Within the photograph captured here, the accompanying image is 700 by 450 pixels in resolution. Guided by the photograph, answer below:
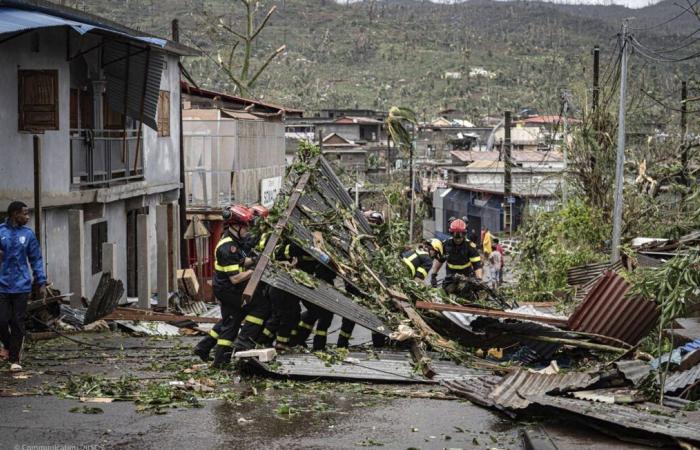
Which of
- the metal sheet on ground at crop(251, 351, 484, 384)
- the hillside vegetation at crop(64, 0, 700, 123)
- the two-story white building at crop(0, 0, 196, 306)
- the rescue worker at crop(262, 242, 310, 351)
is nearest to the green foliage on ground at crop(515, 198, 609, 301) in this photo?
the two-story white building at crop(0, 0, 196, 306)

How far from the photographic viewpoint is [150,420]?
27.2 feet

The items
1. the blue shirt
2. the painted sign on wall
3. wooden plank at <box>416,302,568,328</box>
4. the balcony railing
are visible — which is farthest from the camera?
the painted sign on wall

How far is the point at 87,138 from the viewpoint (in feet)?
64.9

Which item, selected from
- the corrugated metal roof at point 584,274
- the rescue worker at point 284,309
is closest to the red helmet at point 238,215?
the rescue worker at point 284,309

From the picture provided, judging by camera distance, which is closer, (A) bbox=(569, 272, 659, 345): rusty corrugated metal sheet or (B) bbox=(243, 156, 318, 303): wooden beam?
(B) bbox=(243, 156, 318, 303): wooden beam

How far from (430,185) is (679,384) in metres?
54.0

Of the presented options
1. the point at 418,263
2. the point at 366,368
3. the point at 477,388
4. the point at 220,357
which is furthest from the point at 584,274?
the point at 477,388

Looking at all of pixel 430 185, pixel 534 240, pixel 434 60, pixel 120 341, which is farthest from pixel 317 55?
pixel 120 341

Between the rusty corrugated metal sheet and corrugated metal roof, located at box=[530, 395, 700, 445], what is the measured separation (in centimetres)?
264

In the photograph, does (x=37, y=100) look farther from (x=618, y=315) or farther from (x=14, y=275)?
(x=618, y=315)

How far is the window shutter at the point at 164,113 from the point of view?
81.5 ft

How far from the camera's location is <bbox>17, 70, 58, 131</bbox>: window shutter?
55.3ft

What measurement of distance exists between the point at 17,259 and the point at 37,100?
690 cm

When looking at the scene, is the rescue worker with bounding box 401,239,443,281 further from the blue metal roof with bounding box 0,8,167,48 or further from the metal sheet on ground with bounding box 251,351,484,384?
the blue metal roof with bounding box 0,8,167,48
